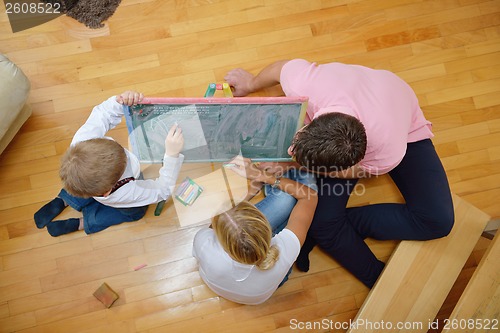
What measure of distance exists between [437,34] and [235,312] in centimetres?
181

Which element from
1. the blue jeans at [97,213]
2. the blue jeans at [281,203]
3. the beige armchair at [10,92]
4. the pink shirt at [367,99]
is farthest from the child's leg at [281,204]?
the beige armchair at [10,92]

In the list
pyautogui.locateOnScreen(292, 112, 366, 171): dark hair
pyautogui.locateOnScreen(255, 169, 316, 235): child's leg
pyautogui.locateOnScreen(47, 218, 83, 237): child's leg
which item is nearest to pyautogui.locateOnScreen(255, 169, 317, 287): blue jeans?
pyautogui.locateOnScreen(255, 169, 316, 235): child's leg

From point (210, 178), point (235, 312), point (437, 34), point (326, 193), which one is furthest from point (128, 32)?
point (437, 34)

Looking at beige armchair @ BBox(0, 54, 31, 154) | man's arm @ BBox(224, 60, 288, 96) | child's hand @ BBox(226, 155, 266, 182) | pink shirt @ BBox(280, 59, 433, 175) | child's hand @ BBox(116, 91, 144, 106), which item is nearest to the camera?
child's hand @ BBox(116, 91, 144, 106)

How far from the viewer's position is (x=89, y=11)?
221cm

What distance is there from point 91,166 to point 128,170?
0.84ft

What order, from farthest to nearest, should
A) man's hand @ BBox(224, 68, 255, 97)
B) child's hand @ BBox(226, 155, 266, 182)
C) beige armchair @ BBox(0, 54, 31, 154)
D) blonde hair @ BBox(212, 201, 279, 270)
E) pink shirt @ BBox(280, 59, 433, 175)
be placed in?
man's hand @ BBox(224, 68, 255, 97)
child's hand @ BBox(226, 155, 266, 182)
beige armchair @ BBox(0, 54, 31, 154)
pink shirt @ BBox(280, 59, 433, 175)
blonde hair @ BBox(212, 201, 279, 270)

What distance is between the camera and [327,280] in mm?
2090

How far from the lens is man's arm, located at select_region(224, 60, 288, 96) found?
199 centimetres

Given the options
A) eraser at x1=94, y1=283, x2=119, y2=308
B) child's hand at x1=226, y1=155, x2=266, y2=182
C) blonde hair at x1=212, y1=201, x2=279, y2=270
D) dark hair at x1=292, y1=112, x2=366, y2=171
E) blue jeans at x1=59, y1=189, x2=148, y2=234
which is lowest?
eraser at x1=94, y1=283, x2=119, y2=308

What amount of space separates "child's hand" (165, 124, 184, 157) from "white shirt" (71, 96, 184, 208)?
3 cm

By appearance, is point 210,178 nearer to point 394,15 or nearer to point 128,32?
point 128,32

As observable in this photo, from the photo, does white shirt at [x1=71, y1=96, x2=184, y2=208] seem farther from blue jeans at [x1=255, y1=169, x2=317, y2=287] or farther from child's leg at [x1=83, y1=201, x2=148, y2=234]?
blue jeans at [x1=255, y1=169, x2=317, y2=287]

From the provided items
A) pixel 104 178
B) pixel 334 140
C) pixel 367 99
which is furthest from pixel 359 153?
pixel 104 178
